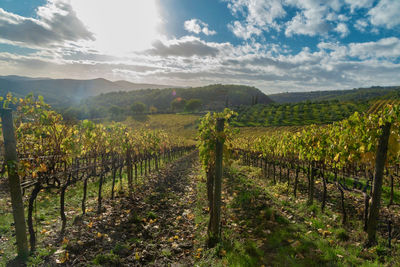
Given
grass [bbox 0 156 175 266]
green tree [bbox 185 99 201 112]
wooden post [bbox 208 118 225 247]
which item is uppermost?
green tree [bbox 185 99 201 112]

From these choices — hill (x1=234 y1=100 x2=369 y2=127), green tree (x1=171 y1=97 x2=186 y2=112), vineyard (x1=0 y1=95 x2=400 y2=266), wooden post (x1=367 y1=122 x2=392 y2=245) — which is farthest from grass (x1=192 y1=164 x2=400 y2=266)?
green tree (x1=171 y1=97 x2=186 y2=112)

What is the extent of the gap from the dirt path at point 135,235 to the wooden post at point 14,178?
889 mm

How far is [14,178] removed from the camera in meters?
4.90

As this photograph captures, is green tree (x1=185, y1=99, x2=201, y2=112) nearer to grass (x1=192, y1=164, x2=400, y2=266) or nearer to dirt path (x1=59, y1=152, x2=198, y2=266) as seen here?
dirt path (x1=59, y1=152, x2=198, y2=266)

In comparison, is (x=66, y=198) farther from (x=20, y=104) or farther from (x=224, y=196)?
(x=224, y=196)

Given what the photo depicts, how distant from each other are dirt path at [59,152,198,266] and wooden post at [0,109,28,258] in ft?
2.92

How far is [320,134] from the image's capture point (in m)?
9.55

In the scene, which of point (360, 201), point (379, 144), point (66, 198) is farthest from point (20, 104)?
point (360, 201)

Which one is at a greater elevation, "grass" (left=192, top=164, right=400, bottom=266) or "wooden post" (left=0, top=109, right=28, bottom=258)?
"wooden post" (left=0, top=109, right=28, bottom=258)

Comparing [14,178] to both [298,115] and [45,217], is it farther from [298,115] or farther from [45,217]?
[298,115]

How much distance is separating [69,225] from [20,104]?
4.31m

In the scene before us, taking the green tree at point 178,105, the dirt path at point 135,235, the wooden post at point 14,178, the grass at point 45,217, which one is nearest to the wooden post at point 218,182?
the dirt path at point 135,235

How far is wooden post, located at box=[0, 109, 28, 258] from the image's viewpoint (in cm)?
476

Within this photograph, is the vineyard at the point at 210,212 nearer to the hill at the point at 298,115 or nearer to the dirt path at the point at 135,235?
the dirt path at the point at 135,235
